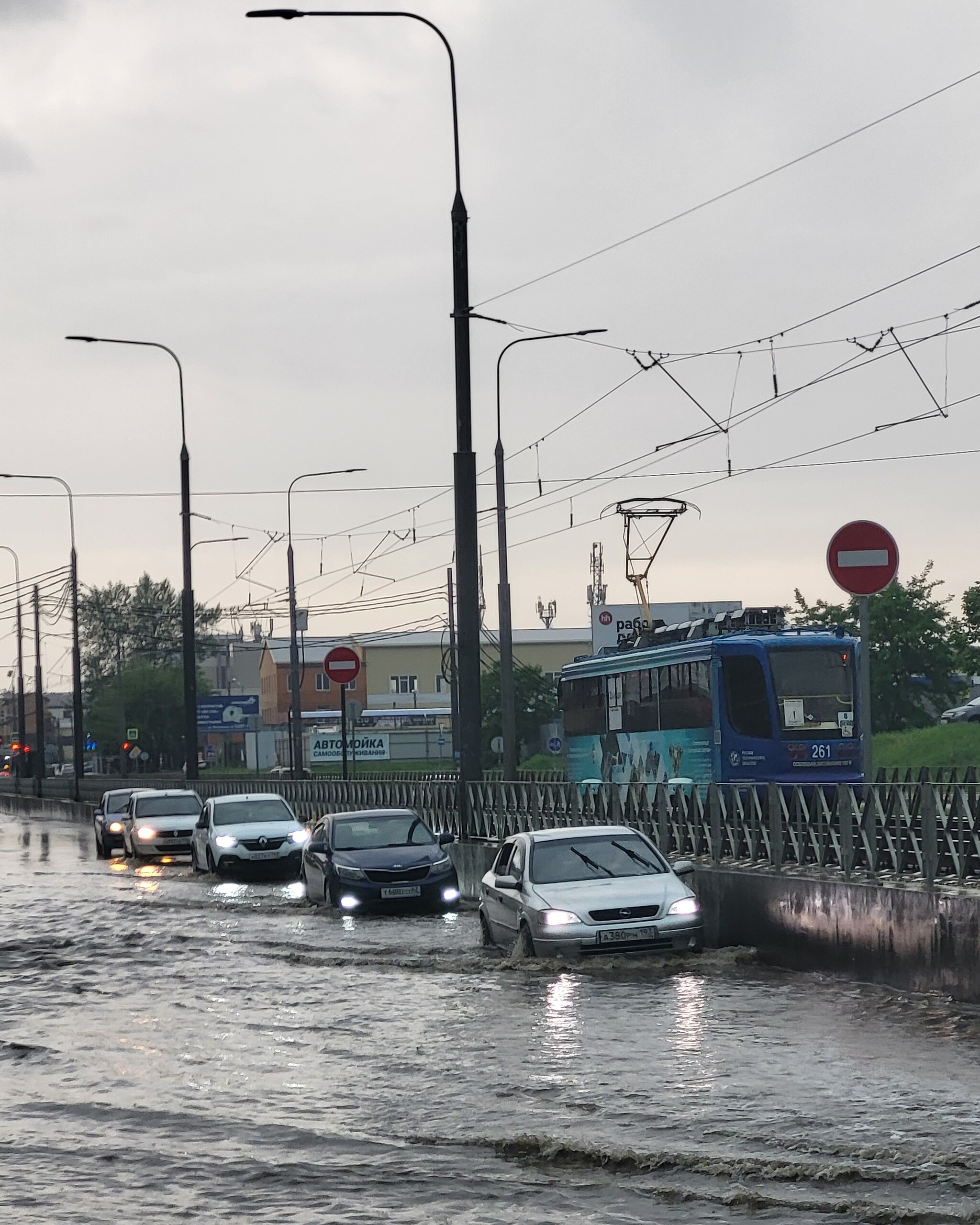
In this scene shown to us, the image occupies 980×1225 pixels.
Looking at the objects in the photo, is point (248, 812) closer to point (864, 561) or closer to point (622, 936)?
point (622, 936)

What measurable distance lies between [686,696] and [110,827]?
16.0 m

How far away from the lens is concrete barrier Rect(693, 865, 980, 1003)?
514 inches

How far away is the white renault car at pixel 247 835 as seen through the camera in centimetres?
2981

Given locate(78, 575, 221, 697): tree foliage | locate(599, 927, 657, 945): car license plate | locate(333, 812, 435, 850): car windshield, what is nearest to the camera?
locate(599, 927, 657, 945): car license plate

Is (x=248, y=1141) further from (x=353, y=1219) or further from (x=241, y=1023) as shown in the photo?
(x=241, y=1023)

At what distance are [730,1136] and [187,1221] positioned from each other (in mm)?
2611

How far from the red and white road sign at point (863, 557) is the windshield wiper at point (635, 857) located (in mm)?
3395

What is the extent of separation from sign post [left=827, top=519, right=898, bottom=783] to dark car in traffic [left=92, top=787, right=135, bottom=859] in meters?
27.7

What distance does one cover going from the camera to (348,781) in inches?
1453

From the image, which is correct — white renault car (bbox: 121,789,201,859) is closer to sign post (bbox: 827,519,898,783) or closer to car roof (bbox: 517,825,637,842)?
car roof (bbox: 517,825,637,842)

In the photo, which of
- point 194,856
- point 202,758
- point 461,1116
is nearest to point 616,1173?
point 461,1116

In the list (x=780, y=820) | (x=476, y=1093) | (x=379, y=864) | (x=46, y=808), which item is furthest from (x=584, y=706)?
(x=46, y=808)

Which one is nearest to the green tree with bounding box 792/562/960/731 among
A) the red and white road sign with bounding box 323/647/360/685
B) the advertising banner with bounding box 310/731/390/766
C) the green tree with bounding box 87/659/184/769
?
the advertising banner with bounding box 310/731/390/766

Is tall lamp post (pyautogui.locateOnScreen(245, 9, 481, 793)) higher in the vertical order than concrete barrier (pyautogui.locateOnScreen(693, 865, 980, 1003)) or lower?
higher
